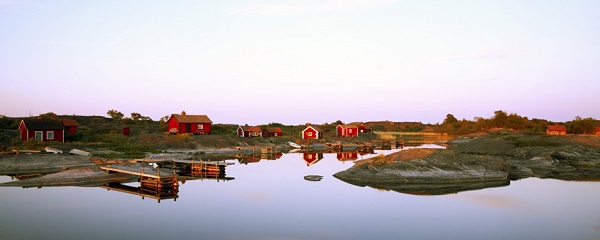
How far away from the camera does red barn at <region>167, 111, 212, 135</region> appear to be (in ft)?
253

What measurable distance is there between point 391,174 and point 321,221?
15062 mm

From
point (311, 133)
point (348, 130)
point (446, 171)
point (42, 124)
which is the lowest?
point (446, 171)

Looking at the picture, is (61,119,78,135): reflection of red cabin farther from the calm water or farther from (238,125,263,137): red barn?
the calm water

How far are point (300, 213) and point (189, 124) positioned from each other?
57082 millimetres

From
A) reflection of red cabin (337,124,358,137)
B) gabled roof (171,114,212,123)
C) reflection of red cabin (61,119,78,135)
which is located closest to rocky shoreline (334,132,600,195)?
gabled roof (171,114,212,123)

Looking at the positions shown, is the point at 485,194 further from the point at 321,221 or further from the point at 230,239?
the point at 230,239

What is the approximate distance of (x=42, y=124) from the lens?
58094 mm

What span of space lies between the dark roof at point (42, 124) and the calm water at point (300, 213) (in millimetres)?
30132

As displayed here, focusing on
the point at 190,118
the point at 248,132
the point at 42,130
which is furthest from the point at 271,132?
the point at 42,130

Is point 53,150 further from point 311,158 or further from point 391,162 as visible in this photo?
Answer: point 391,162

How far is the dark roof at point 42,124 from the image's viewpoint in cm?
5684

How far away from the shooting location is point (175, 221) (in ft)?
73.9

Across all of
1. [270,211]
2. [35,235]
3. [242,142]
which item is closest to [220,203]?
[270,211]

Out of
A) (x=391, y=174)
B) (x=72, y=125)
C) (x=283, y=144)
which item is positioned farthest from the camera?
(x=283, y=144)
